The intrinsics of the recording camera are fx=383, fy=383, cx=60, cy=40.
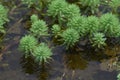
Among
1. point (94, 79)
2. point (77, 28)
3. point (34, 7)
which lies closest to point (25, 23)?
point (34, 7)

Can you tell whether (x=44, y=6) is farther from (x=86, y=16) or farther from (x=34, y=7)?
(x=86, y=16)

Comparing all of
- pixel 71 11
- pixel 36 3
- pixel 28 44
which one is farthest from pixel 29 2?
pixel 28 44

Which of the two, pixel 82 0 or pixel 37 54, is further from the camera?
pixel 82 0

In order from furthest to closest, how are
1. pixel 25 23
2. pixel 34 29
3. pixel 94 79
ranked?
1. pixel 25 23
2. pixel 34 29
3. pixel 94 79

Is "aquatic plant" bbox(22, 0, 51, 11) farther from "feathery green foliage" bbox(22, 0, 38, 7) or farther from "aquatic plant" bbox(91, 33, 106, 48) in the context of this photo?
"aquatic plant" bbox(91, 33, 106, 48)

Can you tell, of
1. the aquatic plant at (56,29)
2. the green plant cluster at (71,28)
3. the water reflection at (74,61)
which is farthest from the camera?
the aquatic plant at (56,29)

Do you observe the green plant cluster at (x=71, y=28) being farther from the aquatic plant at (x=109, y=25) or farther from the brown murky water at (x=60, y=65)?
the brown murky water at (x=60, y=65)

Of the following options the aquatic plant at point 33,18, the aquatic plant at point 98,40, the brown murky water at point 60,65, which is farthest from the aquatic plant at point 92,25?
the aquatic plant at point 33,18
